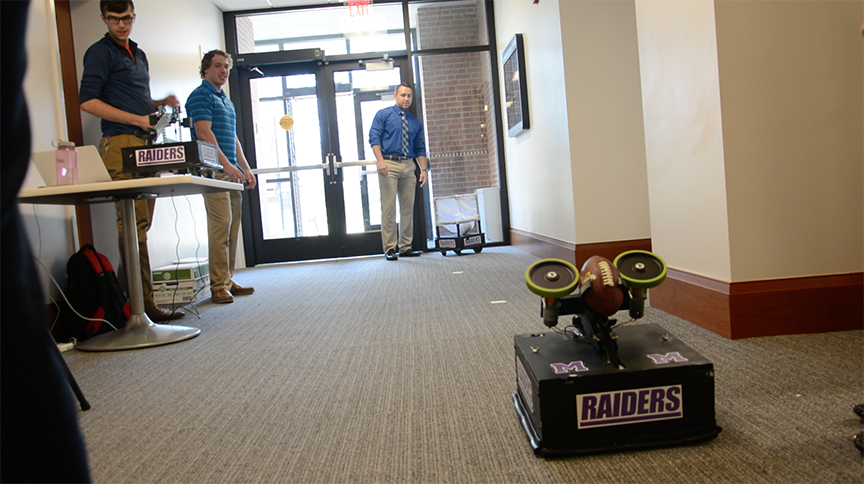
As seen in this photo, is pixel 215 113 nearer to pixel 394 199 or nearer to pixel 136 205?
pixel 136 205

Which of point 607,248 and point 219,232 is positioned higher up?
point 219,232

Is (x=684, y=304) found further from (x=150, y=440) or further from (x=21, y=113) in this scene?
(x=21, y=113)

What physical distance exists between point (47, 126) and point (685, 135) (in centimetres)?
285

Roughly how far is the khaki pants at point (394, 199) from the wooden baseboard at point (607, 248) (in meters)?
2.30

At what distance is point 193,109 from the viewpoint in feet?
10.3

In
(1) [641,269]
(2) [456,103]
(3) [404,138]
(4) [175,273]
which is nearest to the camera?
(1) [641,269]

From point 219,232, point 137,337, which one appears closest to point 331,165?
point 219,232

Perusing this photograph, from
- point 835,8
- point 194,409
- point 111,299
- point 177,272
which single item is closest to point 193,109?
point 177,272

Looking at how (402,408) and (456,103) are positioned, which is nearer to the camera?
(402,408)

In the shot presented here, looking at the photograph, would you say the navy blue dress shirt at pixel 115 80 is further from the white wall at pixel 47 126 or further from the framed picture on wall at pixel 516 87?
the framed picture on wall at pixel 516 87

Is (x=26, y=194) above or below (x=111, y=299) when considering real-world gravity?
above

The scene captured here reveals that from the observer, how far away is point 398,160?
4949mm

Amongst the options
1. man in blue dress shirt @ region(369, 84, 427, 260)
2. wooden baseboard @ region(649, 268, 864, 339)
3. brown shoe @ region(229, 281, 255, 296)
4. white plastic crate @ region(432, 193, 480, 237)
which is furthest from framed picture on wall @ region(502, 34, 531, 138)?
wooden baseboard @ region(649, 268, 864, 339)

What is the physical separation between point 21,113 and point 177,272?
3.13 meters
